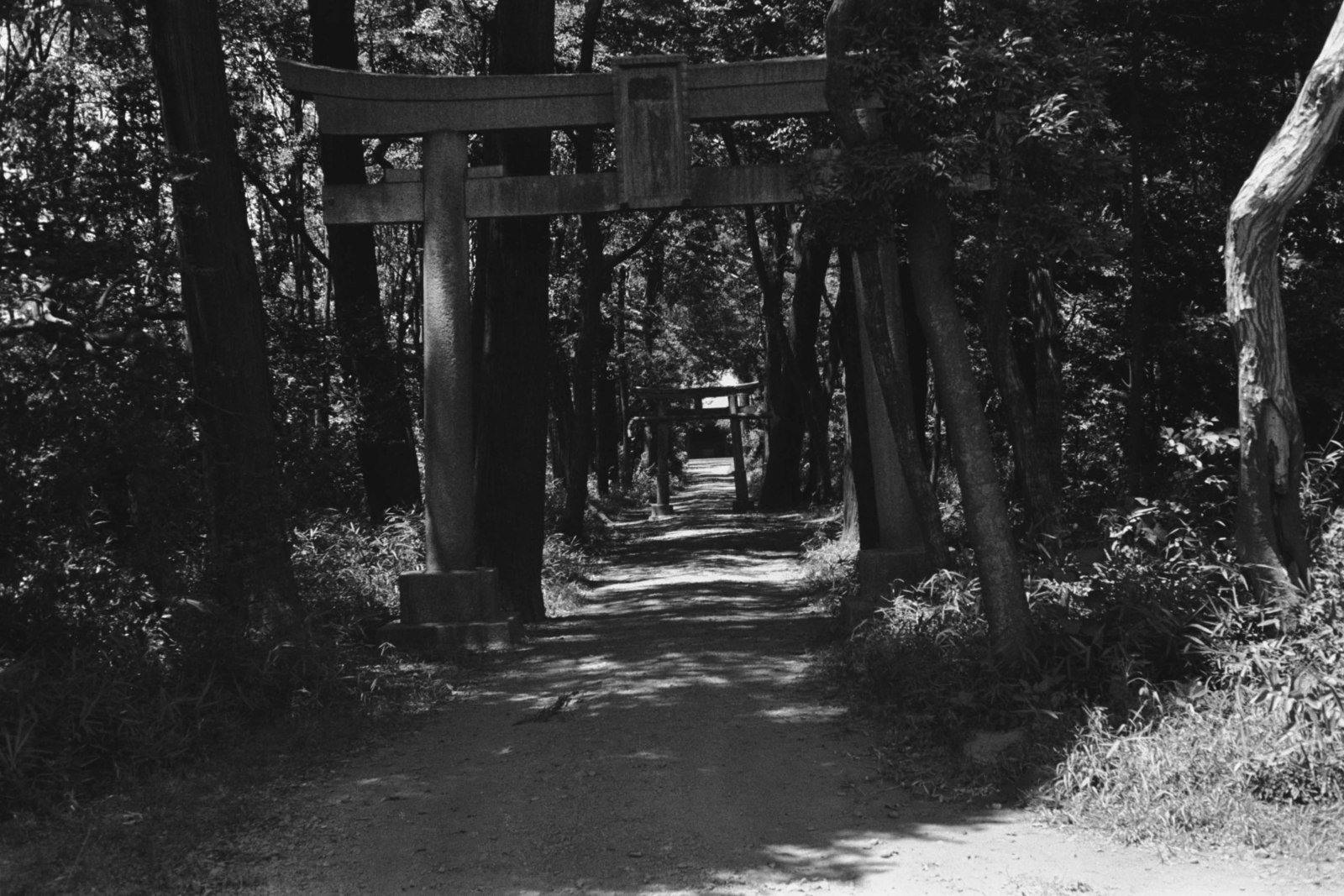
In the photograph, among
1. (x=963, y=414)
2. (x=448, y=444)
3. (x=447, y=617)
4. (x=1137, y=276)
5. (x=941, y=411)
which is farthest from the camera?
(x=1137, y=276)

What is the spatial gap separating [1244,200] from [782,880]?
4212 mm

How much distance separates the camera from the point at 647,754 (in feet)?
25.2

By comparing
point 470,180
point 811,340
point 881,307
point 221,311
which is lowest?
point 881,307

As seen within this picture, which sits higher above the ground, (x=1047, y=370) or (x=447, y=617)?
(x=1047, y=370)

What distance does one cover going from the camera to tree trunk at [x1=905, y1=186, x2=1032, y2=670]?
7.88 meters

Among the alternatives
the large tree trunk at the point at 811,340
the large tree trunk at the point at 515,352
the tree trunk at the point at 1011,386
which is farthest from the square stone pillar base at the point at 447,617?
the large tree trunk at the point at 811,340

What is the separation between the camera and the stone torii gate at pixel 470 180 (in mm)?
11164

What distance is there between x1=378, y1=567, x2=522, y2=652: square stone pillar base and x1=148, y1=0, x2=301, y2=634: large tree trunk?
1622 mm

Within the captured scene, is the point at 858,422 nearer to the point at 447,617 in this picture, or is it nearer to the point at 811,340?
the point at 447,617

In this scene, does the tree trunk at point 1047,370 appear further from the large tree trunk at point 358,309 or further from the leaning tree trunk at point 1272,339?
the leaning tree trunk at point 1272,339

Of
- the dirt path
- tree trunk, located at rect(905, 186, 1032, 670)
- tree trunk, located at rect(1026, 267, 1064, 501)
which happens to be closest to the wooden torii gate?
tree trunk, located at rect(1026, 267, 1064, 501)

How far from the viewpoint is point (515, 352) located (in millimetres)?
12992

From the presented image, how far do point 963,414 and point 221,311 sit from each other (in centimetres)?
554

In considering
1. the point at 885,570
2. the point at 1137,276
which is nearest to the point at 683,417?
the point at 1137,276
